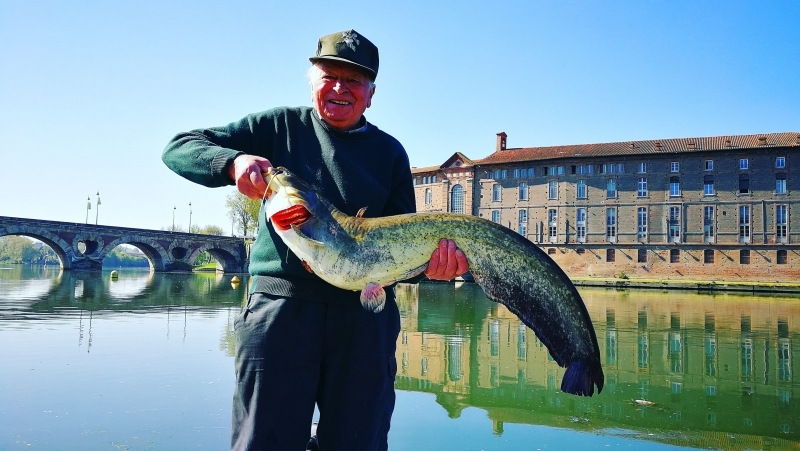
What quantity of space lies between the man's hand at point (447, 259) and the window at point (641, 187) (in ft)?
226

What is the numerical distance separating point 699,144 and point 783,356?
58196mm

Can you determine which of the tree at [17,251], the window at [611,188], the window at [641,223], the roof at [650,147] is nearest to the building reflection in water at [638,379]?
the window at [641,223]

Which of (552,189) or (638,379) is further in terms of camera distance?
(552,189)

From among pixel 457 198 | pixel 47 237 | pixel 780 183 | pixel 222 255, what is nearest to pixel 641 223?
pixel 780 183

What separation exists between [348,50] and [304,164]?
2.38ft

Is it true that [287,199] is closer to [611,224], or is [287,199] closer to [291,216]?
[291,216]

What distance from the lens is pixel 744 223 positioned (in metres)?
61.1

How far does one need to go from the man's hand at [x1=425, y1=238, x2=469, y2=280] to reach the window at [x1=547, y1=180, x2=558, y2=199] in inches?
2738

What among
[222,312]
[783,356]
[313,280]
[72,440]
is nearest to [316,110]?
[313,280]

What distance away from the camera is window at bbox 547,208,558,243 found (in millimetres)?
69688

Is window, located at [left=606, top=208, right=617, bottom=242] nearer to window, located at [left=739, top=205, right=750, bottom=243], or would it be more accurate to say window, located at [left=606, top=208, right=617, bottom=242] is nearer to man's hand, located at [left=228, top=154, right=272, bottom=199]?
window, located at [left=739, top=205, right=750, bottom=243]

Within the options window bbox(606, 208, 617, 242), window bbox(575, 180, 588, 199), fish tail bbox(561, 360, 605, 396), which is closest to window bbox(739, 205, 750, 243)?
window bbox(606, 208, 617, 242)

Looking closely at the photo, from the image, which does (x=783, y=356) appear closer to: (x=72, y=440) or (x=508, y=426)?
(x=508, y=426)

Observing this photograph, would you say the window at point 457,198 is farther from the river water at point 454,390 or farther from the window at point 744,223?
the river water at point 454,390
